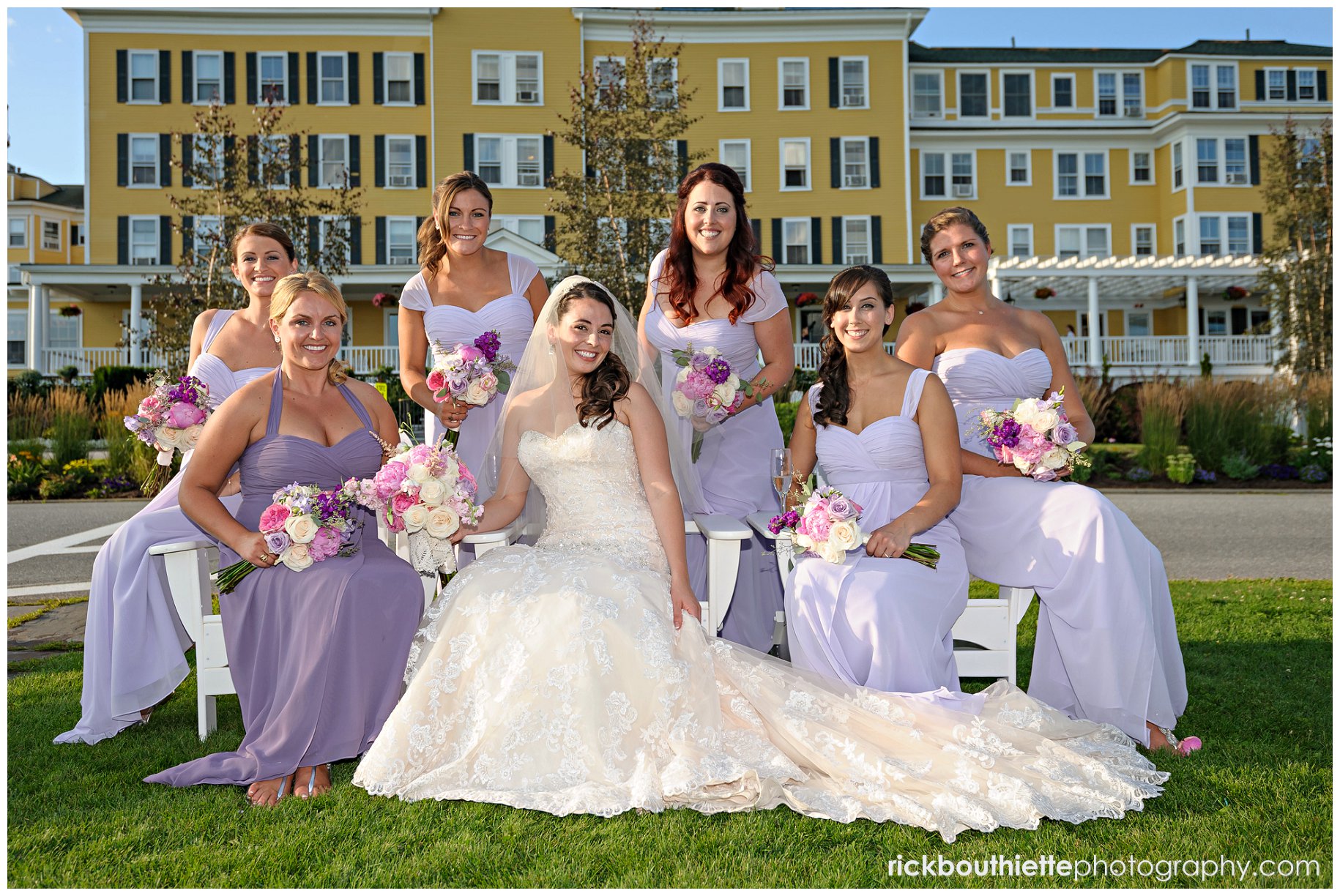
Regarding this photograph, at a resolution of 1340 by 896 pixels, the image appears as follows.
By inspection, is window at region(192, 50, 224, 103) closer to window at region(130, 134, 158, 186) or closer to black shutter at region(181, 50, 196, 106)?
black shutter at region(181, 50, 196, 106)

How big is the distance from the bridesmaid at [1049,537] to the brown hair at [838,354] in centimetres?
40

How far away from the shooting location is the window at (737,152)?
103 feet

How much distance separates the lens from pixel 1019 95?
35094mm

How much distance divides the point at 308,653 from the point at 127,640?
1230mm

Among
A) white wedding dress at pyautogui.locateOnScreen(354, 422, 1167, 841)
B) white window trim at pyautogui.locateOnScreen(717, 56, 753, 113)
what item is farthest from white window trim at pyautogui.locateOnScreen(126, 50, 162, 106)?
white wedding dress at pyautogui.locateOnScreen(354, 422, 1167, 841)

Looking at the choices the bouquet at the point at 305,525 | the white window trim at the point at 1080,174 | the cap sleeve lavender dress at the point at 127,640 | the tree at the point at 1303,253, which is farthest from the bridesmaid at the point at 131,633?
the white window trim at the point at 1080,174

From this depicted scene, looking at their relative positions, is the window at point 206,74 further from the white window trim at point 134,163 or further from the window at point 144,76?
the white window trim at point 134,163

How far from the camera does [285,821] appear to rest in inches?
141

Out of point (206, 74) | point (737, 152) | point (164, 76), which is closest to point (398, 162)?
point (206, 74)

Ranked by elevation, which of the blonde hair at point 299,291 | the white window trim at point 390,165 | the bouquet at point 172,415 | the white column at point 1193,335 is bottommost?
the bouquet at point 172,415

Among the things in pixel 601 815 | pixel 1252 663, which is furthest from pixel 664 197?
pixel 601 815

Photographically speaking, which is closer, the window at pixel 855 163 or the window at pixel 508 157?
the window at pixel 508 157

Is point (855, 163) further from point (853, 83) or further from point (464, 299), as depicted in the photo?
point (464, 299)

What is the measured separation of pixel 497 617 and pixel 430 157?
28473mm
